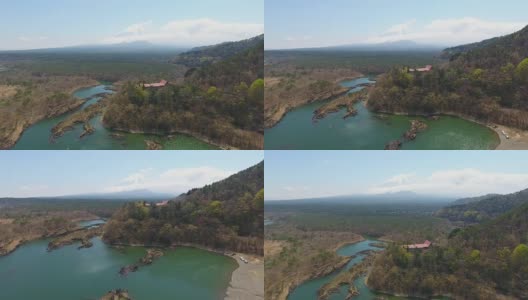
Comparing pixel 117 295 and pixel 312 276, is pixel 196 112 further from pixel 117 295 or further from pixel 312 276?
pixel 312 276

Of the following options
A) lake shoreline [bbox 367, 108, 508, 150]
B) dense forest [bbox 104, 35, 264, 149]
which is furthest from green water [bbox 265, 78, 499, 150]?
dense forest [bbox 104, 35, 264, 149]

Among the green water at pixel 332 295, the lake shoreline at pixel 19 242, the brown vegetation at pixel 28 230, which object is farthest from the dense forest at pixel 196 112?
the brown vegetation at pixel 28 230

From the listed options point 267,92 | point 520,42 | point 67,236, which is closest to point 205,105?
point 267,92

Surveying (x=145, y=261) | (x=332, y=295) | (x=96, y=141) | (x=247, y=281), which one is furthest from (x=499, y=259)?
→ (x=96, y=141)

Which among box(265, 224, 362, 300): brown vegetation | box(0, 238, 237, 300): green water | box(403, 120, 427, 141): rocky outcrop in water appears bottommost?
box(265, 224, 362, 300): brown vegetation

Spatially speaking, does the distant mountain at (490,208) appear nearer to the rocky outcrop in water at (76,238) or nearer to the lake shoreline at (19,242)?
the rocky outcrop in water at (76,238)

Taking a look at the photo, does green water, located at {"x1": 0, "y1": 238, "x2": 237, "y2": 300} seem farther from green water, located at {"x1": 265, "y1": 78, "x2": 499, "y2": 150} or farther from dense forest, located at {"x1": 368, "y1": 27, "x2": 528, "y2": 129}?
dense forest, located at {"x1": 368, "y1": 27, "x2": 528, "y2": 129}

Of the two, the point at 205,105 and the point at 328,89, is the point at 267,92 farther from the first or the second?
the point at 205,105
